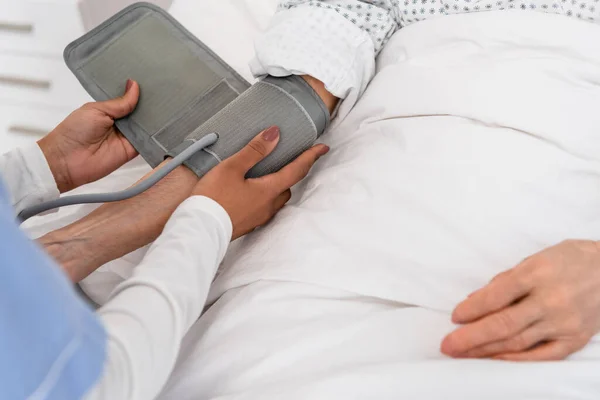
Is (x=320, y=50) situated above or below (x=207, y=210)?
above

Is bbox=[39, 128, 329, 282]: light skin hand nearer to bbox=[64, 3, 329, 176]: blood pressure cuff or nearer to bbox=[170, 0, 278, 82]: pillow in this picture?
bbox=[64, 3, 329, 176]: blood pressure cuff

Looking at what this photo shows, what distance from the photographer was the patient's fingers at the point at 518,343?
1.77 feet

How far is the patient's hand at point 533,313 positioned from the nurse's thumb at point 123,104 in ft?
2.10

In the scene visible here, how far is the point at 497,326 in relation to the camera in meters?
0.54

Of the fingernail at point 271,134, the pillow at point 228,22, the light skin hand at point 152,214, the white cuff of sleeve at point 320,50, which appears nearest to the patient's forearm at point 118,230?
the light skin hand at point 152,214

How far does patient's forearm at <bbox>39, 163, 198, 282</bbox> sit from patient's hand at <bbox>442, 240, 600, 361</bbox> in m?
0.43

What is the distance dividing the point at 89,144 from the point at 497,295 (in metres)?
0.74

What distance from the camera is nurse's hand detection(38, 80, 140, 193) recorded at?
95 cm

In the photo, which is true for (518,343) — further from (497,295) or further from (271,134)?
(271,134)

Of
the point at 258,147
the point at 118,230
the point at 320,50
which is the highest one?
the point at 320,50

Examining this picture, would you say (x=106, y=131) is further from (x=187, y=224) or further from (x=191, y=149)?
(x=187, y=224)

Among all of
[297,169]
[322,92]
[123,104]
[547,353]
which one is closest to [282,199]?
[297,169]

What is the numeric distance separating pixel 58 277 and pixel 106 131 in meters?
0.66

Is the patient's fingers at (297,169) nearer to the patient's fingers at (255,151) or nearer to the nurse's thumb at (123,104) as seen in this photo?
the patient's fingers at (255,151)
